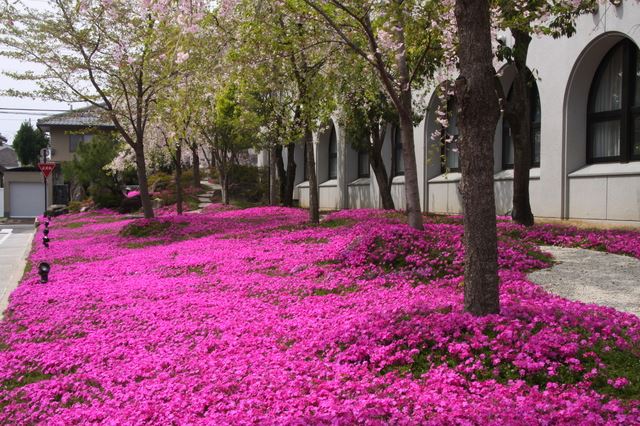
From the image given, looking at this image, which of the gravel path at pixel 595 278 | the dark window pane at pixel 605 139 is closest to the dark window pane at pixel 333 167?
the dark window pane at pixel 605 139

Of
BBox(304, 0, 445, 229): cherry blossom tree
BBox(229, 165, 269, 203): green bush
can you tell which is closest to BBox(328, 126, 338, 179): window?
BBox(229, 165, 269, 203): green bush

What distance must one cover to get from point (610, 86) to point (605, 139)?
1.47 metres

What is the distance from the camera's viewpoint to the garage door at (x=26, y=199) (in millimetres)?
47844

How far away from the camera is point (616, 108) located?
15297 mm

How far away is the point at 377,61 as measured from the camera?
36.9ft

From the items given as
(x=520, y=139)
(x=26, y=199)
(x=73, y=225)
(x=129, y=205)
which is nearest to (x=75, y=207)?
(x=129, y=205)

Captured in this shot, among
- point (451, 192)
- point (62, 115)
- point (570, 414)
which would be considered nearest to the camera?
point (570, 414)

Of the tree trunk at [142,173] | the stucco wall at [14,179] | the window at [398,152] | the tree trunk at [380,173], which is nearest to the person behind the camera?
the tree trunk at [380,173]

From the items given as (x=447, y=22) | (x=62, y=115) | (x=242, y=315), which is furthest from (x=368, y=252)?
(x=62, y=115)

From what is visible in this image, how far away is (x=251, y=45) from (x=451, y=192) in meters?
10.5

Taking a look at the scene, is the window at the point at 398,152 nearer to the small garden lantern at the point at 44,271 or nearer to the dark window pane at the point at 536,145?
the dark window pane at the point at 536,145

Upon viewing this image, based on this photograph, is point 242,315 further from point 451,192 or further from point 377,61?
point 451,192

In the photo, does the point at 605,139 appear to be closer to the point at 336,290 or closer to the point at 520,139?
the point at 520,139

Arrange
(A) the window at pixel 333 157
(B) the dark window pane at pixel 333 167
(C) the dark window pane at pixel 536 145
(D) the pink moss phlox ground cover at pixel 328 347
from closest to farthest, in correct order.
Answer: (D) the pink moss phlox ground cover at pixel 328 347 < (C) the dark window pane at pixel 536 145 < (A) the window at pixel 333 157 < (B) the dark window pane at pixel 333 167
